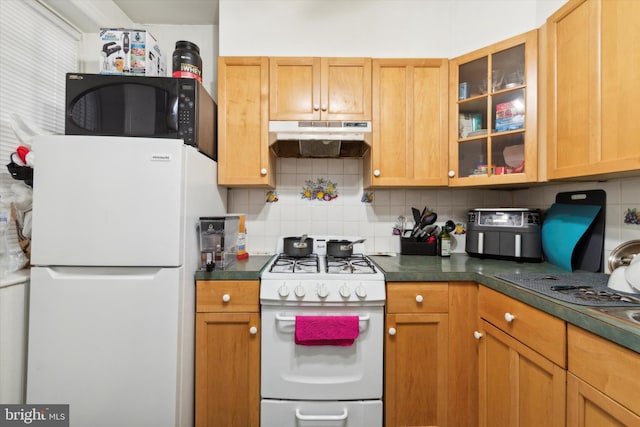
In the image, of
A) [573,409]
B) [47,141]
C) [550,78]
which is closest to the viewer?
[573,409]

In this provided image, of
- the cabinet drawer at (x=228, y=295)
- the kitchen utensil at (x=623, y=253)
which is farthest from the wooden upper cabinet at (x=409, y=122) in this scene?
the cabinet drawer at (x=228, y=295)

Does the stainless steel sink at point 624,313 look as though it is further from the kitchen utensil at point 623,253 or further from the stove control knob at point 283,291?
the stove control knob at point 283,291

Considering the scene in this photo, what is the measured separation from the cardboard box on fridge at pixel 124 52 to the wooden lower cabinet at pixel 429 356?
176 cm

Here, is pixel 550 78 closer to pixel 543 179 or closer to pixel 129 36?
pixel 543 179

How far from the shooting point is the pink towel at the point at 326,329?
4.24 feet

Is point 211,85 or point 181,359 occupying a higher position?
point 211,85

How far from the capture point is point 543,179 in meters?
1.42

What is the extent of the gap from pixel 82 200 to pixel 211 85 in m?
1.28

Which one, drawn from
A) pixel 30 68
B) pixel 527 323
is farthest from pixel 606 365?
pixel 30 68

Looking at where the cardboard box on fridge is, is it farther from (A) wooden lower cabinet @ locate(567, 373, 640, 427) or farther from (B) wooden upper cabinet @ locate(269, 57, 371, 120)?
(A) wooden lower cabinet @ locate(567, 373, 640, 427)

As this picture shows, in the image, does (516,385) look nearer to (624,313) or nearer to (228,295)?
(624,313)

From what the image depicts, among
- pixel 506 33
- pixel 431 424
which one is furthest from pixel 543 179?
pixel 431 424

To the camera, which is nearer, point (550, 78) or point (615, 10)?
point (615, 10)

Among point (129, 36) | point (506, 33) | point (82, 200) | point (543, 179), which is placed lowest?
point (82, 200)
